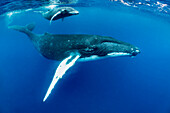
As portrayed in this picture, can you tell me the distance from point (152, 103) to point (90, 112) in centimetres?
→ 757

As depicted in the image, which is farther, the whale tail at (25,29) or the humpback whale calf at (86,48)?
the whale tail at (25,29)

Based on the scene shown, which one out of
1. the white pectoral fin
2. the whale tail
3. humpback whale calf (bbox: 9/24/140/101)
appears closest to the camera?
the white pectoral fin

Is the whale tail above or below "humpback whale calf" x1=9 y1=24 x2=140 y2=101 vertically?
below

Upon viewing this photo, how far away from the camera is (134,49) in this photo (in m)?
7.22

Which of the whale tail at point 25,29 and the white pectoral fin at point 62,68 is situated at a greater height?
the white pectoral fin at point 62,68

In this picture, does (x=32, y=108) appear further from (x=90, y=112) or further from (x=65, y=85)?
(x=90, y=112)

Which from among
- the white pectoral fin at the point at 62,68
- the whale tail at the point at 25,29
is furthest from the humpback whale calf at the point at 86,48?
the whale tail at the point at 25,29

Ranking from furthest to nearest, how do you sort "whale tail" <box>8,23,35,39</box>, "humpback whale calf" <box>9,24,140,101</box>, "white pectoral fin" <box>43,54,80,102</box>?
"whale tail" <box>8,23,35,39</box>
"humpback whale calf" <box>9,24,140,101</box>
"white pectoral fin" <box>43,54,80,102</box>

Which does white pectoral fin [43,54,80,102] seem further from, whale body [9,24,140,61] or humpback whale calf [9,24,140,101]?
whale body [9,24,140,61]

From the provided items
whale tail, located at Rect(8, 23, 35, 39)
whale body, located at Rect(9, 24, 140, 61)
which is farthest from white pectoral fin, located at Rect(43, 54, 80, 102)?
whale tail, located at Rect(8, 23, 35, 39)

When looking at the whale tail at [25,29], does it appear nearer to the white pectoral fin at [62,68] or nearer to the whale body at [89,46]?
the whale body at [89,46]

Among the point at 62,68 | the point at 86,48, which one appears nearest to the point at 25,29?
the point at 86,48

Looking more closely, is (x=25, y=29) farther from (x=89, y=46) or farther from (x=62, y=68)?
(x=62, y=68)

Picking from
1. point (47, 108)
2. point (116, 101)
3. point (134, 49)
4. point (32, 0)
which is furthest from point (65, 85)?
point (32, 0)
